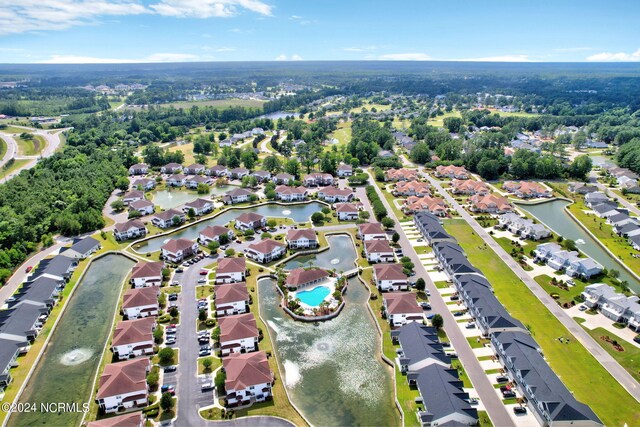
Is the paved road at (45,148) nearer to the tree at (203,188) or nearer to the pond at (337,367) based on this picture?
the tree at (203,188)

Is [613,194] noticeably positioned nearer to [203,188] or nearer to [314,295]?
[314,295]

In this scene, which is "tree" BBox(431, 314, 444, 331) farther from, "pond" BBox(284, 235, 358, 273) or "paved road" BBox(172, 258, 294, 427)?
"paved road" BBox(172, 258, 294, 427)

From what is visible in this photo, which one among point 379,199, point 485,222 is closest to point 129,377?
point 379,199

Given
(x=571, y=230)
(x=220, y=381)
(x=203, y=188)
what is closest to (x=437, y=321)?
(x=220, y=381)

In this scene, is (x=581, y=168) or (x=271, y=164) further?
(x=271, y=164)

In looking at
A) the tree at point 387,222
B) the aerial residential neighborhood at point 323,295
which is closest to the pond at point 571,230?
the aerial residential neighborhood at point 323,295

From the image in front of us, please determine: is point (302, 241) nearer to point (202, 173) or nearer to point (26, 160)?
point (202, 173)
